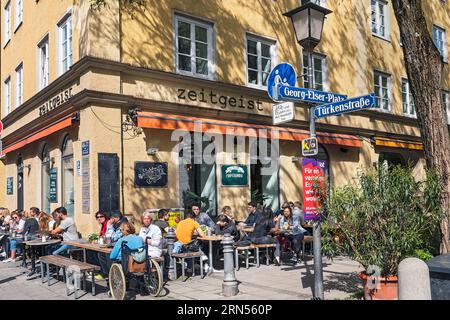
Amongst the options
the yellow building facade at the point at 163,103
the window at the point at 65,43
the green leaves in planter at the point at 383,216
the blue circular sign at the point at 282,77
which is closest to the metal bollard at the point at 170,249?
the yellow building facade at the point at 163,103

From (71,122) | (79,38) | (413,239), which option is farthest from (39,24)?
(413,239)

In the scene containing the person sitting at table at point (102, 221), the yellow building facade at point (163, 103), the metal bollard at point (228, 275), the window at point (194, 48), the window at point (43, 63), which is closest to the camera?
→ the metal bollard at point (228, 275)

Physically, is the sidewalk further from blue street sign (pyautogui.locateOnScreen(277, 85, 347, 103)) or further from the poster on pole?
blue street sign (pyautogui.locateOnScreen(277, 85, 347, 103))

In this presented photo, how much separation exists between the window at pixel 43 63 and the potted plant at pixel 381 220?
10.8 metres

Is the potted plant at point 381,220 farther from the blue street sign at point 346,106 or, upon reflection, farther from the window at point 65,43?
the window at point 65,43

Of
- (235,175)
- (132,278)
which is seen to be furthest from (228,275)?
(235,175)

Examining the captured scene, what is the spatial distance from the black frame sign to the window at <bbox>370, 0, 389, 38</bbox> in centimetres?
1188

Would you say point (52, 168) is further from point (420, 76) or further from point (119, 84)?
point (420, 76)

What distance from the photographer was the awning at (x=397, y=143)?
59.1 ft

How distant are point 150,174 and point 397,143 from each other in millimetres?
11415

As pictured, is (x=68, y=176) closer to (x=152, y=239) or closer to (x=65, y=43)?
(x=65, y=43)

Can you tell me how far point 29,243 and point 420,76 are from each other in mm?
8141

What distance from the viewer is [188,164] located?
12805mm

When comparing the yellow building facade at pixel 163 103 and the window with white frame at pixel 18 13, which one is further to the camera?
the window with white frame at pixel 18 13
